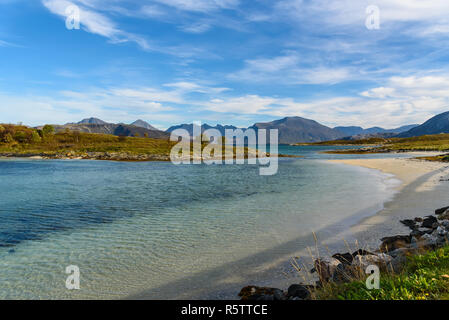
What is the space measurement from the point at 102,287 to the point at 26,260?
5.36 meters

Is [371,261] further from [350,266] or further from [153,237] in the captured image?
[153,237]

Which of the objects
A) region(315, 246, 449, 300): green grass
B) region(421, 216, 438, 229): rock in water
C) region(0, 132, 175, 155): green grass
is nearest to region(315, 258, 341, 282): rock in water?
region(315, 246, 449, 300): green grass

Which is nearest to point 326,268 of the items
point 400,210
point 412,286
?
point 412,286

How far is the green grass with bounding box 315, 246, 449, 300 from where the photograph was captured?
237 inches

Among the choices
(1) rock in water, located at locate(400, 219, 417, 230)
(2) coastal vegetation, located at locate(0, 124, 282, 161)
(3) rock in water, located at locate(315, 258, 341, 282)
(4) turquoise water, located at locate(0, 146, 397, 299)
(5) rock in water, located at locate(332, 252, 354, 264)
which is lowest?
(4) turquoise water, located at locate(0, 146, 397, 299)

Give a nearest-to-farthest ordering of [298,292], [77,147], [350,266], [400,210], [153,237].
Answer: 1. [298,292]
2. [350,266]
3. [153,237]
4. [400,210]
5. [77,147]

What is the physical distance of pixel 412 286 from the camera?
21.4ft

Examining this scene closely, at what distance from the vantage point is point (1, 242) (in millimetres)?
14516

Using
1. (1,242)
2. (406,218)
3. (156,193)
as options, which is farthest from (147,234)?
(406,218)

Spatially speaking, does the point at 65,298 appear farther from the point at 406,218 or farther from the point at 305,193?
the point at 305,193

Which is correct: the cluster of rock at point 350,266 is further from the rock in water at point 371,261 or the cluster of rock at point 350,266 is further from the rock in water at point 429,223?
the rock in water at point 429,223

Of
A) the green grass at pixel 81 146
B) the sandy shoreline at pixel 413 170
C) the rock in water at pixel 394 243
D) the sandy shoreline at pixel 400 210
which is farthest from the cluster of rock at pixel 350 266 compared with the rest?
the green grass at pixel 81 146

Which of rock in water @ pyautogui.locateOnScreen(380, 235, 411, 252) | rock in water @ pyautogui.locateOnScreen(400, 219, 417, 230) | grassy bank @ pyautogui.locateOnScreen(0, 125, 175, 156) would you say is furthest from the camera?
grassy bank @ pyautogui.locateOnScreen(0, 125, 175, 156)

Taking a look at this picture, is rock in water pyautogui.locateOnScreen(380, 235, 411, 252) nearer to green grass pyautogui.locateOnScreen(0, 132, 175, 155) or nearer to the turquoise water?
the turquoise water
